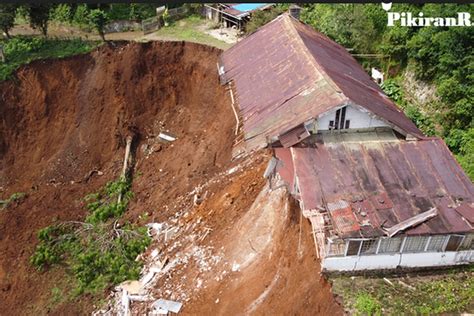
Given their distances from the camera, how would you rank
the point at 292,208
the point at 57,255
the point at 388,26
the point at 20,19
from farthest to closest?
the point at 20,19 < the point at 388,26 < the point at 57,255 < the point at 292,208

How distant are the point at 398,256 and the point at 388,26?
16208mm

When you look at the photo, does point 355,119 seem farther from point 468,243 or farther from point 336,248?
point 468,243

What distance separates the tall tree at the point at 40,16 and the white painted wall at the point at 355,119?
18555 mm

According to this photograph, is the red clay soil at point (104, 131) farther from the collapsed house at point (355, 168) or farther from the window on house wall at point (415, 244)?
the window on house wall at point (415, 244)

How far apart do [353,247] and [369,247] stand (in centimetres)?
56

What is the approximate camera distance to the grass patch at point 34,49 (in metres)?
26.1

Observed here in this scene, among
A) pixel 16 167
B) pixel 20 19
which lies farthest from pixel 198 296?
pixel 20 19

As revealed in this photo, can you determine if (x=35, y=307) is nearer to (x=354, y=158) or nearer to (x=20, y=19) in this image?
(x=354, y=158)

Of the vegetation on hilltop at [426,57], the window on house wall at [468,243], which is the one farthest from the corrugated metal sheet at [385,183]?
the vegetation on hilltop at [426,57]

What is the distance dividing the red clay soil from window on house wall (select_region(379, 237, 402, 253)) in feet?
25.5

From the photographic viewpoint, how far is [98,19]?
27391 millimetres

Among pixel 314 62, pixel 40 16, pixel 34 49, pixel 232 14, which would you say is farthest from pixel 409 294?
pixel 40 16

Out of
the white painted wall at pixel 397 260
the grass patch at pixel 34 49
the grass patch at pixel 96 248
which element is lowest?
the grass patch at pixel 96 248

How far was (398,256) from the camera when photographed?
14.5 meters
